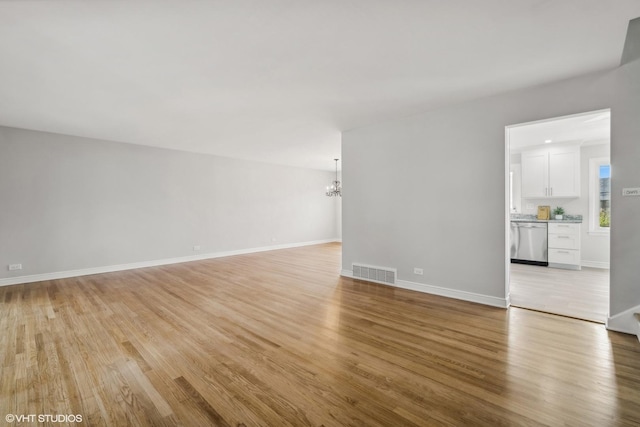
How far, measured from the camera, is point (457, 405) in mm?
1775

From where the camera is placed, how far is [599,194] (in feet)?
19.0

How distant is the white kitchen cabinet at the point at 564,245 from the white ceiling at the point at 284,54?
4.06 meters

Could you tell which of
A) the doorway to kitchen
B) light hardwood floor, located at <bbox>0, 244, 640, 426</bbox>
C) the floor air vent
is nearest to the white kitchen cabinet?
the doorway to kitchen

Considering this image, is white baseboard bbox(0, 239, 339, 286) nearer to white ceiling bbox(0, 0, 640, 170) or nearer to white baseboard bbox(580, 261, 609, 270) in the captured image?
white ceiling bbox(0, 0, 640, 170)

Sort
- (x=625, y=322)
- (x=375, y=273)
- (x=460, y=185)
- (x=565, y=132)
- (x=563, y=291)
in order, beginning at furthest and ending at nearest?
(x=565, y=132) < (x=375, y=273) < (x=563, y=291) < (x=460, y=185) < (x=625, y=322)

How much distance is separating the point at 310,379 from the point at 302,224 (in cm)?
803

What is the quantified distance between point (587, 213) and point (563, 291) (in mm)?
3025

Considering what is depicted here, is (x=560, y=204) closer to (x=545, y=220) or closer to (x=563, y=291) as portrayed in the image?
(x=545, y=220)

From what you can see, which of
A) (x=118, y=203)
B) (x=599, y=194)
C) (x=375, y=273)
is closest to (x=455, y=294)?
(x=375, y=273)

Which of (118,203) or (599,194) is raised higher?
(599,194)

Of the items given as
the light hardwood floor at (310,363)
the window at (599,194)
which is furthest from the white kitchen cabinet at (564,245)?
the light hardwood floor at (310,363)

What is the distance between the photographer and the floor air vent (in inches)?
182

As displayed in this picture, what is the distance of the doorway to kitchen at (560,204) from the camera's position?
511 centimetres

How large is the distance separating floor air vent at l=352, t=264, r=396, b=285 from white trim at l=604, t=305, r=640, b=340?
2524 millimetres
